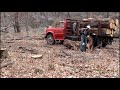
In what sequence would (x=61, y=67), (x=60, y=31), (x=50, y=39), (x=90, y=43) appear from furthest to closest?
1. (x=50, y=39)
2. (x=60, y=31)
3. (x=90, y=43)
4. (x=61, y=67)

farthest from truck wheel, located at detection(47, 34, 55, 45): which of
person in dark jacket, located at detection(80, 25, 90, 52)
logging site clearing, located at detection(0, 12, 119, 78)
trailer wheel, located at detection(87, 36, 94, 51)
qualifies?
logging site clearing, located at detection(0, 12, 119, 78)

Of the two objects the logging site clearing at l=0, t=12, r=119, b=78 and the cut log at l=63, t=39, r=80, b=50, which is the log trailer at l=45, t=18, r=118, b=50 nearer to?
the cut log at l=63, t=39, r=80, b=50

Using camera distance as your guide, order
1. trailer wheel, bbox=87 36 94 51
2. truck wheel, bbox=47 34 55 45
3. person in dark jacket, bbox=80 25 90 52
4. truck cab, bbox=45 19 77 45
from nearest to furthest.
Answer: person in dark jacket, bbox=80 25 90 52
trailer wheel, bbox=87 36 94 51
truck cab, bbox=45 19 77 45
truck wheel, bbox=47 34 55 45

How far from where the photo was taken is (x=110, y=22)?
63.6 feet

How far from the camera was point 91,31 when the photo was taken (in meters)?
19.5

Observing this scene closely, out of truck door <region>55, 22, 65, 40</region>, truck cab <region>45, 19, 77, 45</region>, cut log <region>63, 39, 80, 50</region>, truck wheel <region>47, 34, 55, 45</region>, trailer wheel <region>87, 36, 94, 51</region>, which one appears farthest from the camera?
truck wheel <region>47, 34, 55, 45</region>

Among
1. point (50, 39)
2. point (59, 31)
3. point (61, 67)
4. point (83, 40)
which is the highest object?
point (59, 31)

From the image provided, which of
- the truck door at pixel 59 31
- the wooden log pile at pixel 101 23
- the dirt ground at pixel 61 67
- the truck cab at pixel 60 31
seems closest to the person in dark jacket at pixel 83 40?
the dirt ground at pixel 61 67

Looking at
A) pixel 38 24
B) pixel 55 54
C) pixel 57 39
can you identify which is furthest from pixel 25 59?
pixel 38 24

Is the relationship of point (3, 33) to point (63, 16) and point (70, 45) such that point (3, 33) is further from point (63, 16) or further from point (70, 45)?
point (63, 16)

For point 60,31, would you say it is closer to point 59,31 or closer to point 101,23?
point 59,31

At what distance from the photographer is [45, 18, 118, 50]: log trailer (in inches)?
765

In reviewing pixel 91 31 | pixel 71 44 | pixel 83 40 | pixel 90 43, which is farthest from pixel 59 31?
pixel 83 40

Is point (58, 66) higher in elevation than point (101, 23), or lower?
lower
